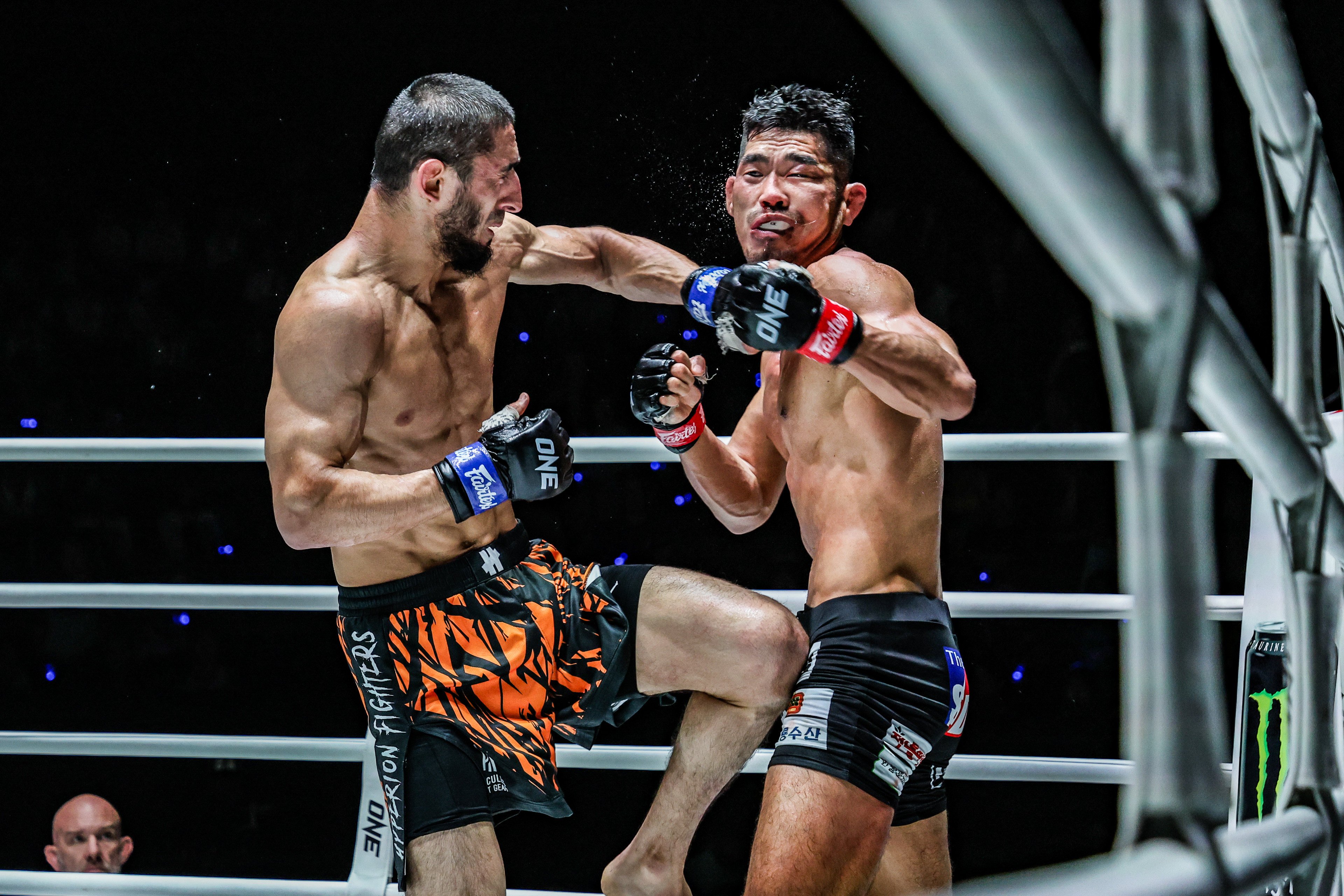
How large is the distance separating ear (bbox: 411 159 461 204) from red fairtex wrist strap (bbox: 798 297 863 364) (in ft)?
2.02

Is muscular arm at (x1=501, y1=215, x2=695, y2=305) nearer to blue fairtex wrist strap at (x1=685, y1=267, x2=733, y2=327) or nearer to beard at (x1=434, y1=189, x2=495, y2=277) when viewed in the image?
beard at (x1=434, y1=189, x2=495, y2=277)

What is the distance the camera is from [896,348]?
1.46m

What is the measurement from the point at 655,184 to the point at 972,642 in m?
1.93

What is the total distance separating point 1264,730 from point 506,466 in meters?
0.94

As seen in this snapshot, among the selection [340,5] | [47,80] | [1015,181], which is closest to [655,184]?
[340,5]

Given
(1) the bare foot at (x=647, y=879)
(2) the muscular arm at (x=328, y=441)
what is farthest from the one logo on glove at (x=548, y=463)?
(1) the bare foot at (x=647, y=879)

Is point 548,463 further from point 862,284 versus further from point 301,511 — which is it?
point 862,284

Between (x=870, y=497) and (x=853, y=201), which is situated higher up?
(x=853, y=201)

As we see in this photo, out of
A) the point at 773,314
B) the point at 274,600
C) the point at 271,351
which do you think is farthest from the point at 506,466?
the point at 271,351

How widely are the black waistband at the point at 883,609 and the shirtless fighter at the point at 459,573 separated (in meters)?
0.10

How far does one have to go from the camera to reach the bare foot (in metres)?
1.58

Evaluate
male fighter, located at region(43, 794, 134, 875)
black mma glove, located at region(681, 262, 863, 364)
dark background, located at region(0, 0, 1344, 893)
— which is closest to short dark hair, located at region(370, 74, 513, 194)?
black mma glove, located at region(681, 262, 863, 364)

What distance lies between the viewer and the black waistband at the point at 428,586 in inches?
63.8

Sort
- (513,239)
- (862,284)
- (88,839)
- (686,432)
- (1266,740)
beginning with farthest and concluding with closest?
(88,839), (513,239), (686,432), (862,284), (1266,740)
